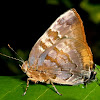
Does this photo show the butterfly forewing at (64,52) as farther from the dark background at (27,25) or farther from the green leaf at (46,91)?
the dark background at (27,25)

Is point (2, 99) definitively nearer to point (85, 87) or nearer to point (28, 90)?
point (28, 90)

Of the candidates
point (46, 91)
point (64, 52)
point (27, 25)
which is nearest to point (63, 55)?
point (64, 52)

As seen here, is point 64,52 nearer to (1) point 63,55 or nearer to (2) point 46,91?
(1) point 63,55

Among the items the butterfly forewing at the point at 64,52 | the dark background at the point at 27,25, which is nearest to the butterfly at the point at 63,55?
the butterfly forewing at the point at 64,52

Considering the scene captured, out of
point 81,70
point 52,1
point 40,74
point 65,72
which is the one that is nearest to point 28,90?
point 40,74

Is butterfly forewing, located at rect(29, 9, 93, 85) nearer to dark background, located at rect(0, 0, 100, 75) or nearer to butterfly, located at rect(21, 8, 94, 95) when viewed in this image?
butterfly, located at rect(21, 8, 94, 95)

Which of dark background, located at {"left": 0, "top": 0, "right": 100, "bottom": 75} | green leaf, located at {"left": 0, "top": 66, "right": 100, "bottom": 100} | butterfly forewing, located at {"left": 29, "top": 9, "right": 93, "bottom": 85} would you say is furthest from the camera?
dark background, located at {"left": 0, "top": 0, "right": 100, "bottom": 75}

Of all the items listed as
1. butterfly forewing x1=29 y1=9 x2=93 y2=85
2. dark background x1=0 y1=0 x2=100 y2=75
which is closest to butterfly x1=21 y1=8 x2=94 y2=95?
butterfly forewing x1=29 y1=9 x2=93 y2=85
